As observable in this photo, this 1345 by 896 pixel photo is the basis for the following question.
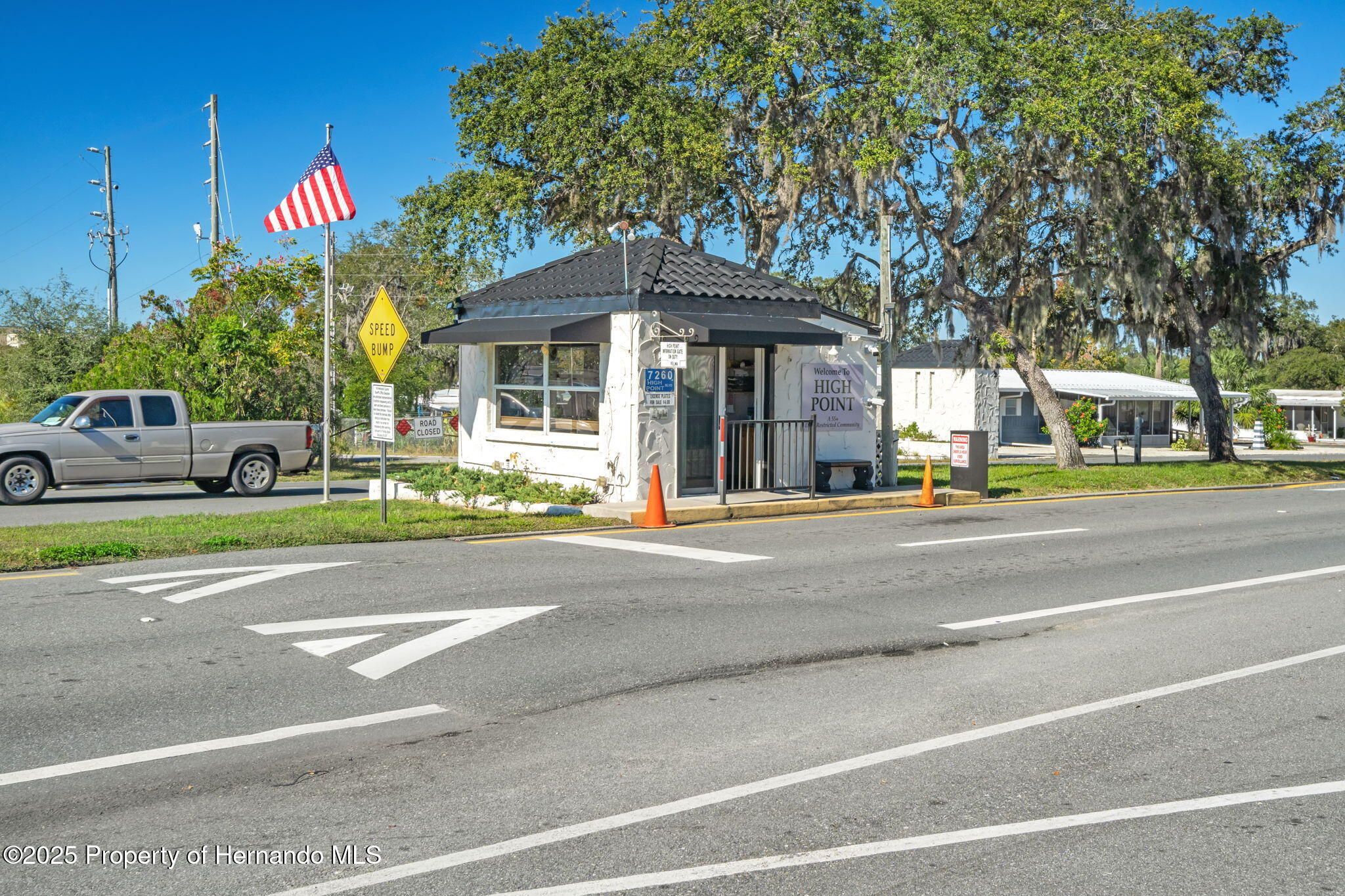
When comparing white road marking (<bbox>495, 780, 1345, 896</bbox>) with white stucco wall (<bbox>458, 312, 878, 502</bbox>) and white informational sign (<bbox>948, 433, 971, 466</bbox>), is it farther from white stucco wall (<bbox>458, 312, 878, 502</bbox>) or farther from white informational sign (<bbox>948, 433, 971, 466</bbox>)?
white informational sign (<bbox>948, 433, 971, 466</bbox>)

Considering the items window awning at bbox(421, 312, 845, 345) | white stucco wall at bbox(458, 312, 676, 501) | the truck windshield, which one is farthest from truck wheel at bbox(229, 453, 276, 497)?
white stucco wall at bbox(458, 312, 676, 501)

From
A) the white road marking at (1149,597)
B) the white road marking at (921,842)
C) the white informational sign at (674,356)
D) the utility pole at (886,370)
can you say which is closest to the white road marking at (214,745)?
the white road marking at (921,842)

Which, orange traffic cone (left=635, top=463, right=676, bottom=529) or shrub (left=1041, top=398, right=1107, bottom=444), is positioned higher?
shrub (left=1041, top=398, right=1107, bottom=444)

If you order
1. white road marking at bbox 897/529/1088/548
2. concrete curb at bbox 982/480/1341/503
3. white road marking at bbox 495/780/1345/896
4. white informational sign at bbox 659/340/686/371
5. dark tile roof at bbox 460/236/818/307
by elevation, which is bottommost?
white road marking at bbox 495/780/1345/896

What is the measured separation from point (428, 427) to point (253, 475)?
7670 mm

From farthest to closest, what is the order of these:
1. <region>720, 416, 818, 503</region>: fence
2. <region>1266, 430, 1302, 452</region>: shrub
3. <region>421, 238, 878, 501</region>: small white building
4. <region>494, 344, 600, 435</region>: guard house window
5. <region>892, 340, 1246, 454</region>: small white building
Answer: <region>1266, 430, 1302, 452</region>: shrub → <region>892, 340, 1246, 454</region>: small white building → <region>720, 416, 818, 503</region>: fence → <region>494, 344, 600, 435</region>: guard house window → <region>421, 238, 878, 501</region>: small white building

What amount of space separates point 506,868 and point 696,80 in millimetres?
25039

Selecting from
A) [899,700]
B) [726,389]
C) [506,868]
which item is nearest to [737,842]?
[506,868]

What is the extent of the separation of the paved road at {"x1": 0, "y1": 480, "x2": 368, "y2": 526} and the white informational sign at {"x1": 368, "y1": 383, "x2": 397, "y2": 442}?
410cm

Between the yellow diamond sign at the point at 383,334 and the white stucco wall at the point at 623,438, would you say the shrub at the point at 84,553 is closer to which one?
the yellow diamond sign at the point at 383,334

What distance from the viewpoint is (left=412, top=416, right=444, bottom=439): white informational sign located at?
14.3 meters

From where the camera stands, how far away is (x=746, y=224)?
2988 cm

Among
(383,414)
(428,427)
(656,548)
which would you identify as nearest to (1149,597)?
(656,548)

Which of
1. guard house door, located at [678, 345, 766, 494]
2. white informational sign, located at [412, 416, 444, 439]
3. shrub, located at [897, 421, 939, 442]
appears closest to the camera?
white informational sign, located at [412, 416, 444, 439]
